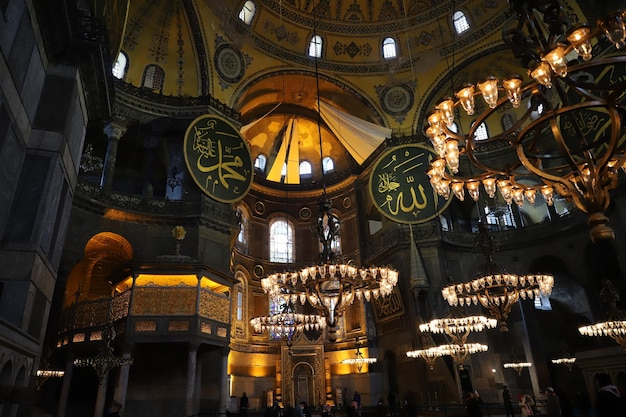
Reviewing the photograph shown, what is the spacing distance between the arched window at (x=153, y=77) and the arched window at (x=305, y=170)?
8.24 metres

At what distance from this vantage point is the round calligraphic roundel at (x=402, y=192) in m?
13.2

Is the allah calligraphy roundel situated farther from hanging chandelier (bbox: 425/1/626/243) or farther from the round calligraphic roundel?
hanging chandelier (bbox: 425/1/626/243)

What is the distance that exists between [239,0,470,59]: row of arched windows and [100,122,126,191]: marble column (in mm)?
6543

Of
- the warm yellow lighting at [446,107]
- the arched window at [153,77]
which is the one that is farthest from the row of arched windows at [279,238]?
the warm yellow lighting at [446,107]

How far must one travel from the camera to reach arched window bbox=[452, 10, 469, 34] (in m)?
16.4

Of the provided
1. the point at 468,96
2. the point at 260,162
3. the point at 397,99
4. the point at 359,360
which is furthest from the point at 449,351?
the point at 260,162

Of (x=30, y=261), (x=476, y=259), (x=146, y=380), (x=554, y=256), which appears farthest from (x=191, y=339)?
(x=554, y=256)

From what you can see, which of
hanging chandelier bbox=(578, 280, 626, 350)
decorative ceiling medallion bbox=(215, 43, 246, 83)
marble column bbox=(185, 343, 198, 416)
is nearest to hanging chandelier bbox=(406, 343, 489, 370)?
hanging chandelier bbox=(578, 280, 626, 350)

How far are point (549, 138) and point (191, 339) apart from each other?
46.8 feet

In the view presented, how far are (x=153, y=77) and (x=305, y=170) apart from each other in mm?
8618

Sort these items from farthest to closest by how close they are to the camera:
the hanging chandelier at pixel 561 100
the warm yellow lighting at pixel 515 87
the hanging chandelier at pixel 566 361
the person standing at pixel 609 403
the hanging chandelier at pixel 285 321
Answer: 1. the hanging chandelier at pixel 566 361
2. the hanging chandelier at pixel 285 321
3. the warm yellow lighting at pixel 515 87
4. the hanging chandelier at pixel 561 100
5. the person standing at pixel 609 403

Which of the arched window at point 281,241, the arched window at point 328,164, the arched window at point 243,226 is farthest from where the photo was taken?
the arched window at point 328,164

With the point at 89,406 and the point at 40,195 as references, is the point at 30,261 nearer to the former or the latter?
the point at 40,195

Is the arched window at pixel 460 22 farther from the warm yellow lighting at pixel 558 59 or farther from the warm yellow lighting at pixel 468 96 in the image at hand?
the warm yellow lighting at pixel 558 59
